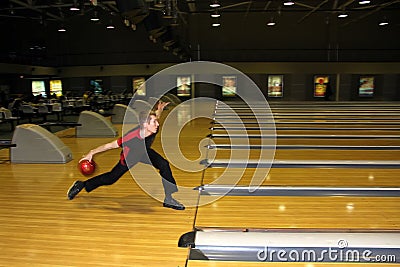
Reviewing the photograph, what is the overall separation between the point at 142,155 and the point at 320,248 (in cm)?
169

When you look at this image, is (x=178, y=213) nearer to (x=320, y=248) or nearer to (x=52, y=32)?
(x=320, y=248)

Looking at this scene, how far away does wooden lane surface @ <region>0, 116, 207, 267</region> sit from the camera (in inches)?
95.1

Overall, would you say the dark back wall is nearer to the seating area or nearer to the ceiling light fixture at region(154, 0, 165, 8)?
the seating area

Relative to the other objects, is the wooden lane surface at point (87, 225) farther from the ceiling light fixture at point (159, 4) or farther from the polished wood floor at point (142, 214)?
the ceiling light fixture at point (159, 4)

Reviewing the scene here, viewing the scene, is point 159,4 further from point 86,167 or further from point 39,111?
point 39,111

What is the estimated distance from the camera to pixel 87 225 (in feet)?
9.71

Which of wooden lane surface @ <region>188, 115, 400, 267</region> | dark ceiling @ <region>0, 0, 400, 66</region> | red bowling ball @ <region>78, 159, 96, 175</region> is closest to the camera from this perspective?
wooden lane surface @ <region>188, 115, 400, 267</region>

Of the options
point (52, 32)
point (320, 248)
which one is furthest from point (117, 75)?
point (320, 248)

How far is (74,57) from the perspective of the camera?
18.1 metres

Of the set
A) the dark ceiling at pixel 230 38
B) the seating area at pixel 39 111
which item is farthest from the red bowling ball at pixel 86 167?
the dark ceiling at pixel 230 38

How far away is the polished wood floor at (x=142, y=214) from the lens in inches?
97.3

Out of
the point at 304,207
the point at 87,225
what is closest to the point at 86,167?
the point at 87,225

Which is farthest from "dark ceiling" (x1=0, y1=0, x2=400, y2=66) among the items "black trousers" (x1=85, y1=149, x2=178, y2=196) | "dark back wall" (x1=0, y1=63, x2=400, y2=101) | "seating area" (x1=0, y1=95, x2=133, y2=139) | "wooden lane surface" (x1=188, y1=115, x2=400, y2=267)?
"black trousers" (x1=85, y1=149, x2=178, y2=196)

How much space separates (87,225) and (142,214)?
0.49 meters
